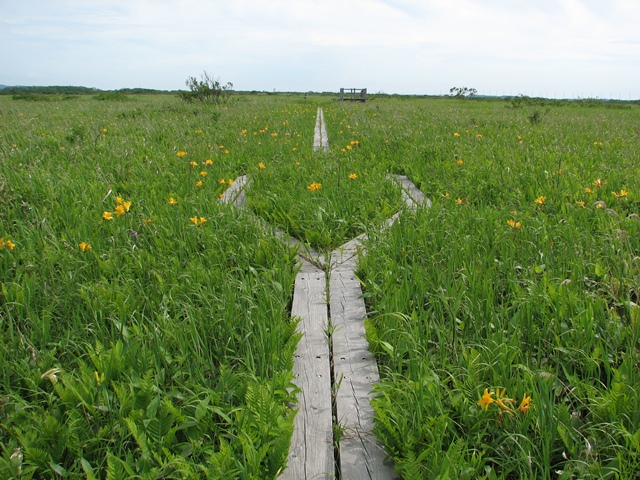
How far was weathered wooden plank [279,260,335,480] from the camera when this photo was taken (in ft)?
5.03

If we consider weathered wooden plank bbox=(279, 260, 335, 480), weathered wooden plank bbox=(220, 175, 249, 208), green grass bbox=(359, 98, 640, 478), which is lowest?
weathered wooden plank bbox=(279, 260, 335, 480)

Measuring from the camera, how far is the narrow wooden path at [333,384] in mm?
1536

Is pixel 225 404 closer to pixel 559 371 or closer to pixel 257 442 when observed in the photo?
pixel 257 442

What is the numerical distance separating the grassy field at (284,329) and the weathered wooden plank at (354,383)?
0.09 metres

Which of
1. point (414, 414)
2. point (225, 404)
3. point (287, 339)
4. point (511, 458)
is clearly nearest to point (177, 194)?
point (287, 339)

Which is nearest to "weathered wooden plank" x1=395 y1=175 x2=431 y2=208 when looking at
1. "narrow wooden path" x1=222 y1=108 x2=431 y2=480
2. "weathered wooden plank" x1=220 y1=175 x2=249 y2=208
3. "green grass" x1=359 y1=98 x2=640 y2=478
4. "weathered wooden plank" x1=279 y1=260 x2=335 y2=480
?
"green grass" x1=359 y1=98 x2=640 y2=478

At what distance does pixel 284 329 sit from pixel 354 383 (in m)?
0.45

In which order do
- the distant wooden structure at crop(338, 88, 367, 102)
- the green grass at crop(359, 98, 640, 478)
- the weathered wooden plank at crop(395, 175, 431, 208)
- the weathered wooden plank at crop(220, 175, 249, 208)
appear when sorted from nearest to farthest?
1. the green grass at crop(359, 98, 640, 478)
2. the weathered wooden plank at crop(220, 175, 249, 208)
3. the weathered wooden plank at crop(395, 175, 431, 208)
4. the distant wooden structure at crop(338, 88, 367, 102)

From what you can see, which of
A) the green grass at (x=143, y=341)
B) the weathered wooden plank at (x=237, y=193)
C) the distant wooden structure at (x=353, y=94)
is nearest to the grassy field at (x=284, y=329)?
the green grass at (x=143, y=341)

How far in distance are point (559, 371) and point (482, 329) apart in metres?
0.36

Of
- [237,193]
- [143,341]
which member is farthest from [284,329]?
[237,193]

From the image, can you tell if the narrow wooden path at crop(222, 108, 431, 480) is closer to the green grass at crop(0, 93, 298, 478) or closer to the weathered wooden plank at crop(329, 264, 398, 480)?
the weathered wooden plank at crop(329, 264, 398, 480)

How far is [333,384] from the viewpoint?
1.93 m

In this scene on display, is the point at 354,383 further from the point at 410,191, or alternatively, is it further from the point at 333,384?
the point at 410,191
